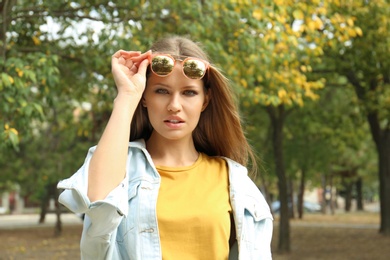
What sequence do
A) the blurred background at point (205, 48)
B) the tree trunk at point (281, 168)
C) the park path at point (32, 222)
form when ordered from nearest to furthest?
the blurred background at point (205, 48) → the tree trunk at point (281, 168) → the park path at point (32, 222)

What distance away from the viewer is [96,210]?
6.12 ft

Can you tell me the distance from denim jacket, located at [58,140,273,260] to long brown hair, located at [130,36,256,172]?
0.27 feet

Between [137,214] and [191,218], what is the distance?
6.8 inches

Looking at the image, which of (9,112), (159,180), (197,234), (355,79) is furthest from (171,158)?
(355,79)

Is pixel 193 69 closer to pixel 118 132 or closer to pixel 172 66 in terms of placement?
pixel 172 66

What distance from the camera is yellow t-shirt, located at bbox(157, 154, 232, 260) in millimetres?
2125

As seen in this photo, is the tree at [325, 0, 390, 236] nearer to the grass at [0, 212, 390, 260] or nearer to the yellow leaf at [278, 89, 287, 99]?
the grass at [0, 212, 390, 260]

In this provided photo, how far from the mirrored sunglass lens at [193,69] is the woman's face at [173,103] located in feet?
0.05

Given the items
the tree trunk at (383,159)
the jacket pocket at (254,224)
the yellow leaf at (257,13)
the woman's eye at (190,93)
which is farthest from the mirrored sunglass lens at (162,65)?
the tree trunk at (383,159)

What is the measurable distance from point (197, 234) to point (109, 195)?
0.38 meters

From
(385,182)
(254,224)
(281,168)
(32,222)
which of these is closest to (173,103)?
(254,224)

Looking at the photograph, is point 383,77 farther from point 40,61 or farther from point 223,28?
point 40,61

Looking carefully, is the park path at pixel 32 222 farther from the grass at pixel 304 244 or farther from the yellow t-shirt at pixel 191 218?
the yellow t-shirt at pixel 191 218

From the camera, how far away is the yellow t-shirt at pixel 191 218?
2125mm
